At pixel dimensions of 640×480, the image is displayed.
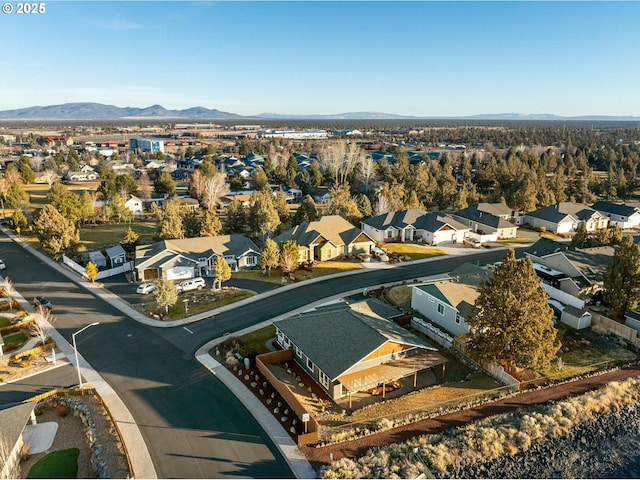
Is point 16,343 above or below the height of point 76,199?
below

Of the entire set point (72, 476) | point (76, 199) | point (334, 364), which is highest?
point (76, 199)

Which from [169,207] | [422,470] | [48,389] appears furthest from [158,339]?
[169,207]

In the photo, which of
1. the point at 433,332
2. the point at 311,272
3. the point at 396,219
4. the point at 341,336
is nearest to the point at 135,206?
the point at 311,272

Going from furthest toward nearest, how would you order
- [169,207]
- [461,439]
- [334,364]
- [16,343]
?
[169,207]
[16,343]
[334,364]
[461,439]

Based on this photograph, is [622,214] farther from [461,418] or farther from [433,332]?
[461,418]

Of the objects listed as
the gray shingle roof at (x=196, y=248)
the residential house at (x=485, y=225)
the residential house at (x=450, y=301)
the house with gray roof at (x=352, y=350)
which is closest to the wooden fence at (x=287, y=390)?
the house with gray roof at (x=352, y=350)

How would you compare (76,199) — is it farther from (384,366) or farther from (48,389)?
(384,366)

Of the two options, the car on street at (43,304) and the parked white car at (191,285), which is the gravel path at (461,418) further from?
the car on street at (43,304)
